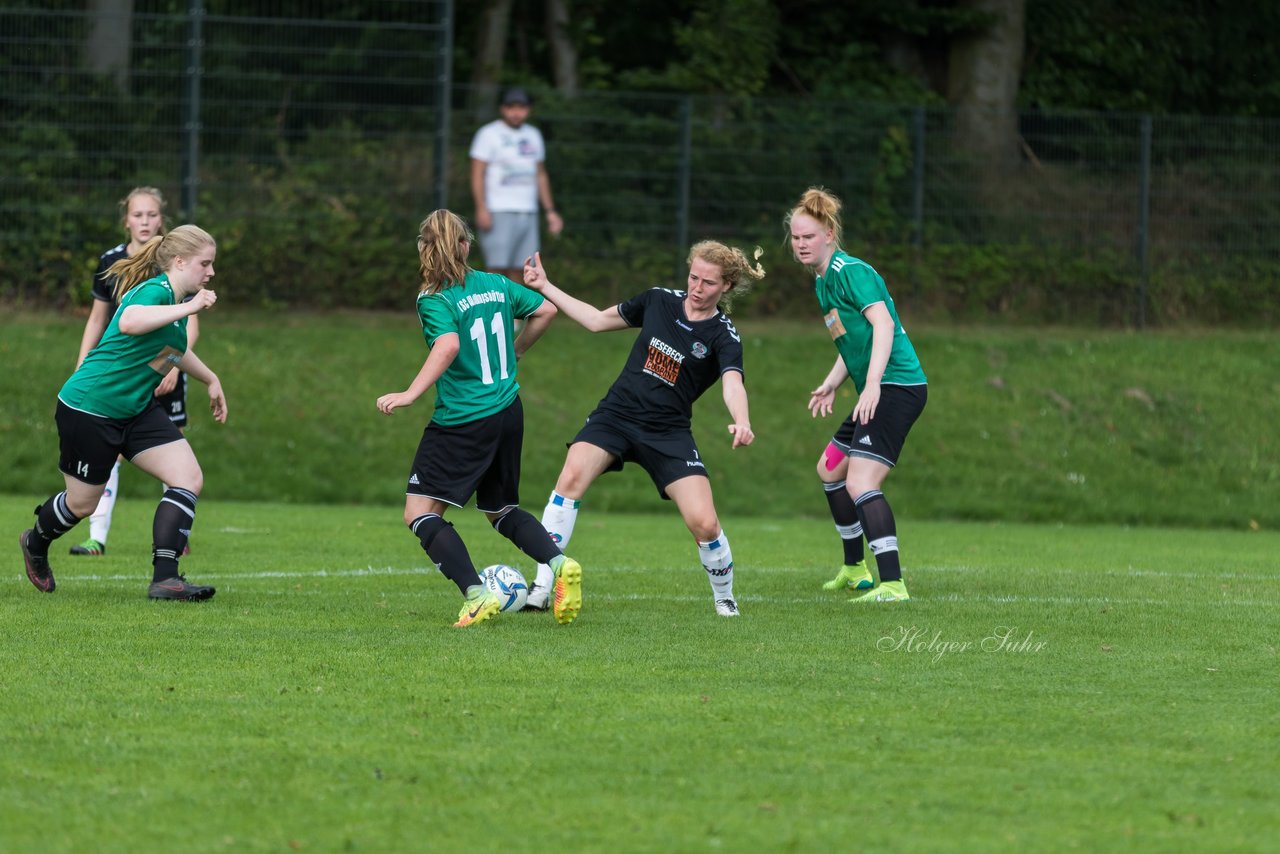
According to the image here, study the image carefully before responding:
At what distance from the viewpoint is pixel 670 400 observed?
25.8 feet

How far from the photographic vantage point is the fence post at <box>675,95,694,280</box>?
63.2 feet

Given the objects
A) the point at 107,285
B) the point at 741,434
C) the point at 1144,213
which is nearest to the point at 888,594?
the point at 741,434

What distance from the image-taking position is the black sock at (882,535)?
27.5 ft

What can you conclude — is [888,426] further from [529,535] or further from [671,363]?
[529,535]

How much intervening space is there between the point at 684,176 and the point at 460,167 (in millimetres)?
2499

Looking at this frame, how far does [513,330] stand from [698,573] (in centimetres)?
254

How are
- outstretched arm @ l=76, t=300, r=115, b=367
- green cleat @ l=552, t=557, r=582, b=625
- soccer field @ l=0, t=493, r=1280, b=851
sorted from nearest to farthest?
soccer field @ l=0, t=493, r=1280, b=851
green cleat @ l=552, t=557, r=582, b=625
outstretched arm @ l=76, t=300, r=115, b=367

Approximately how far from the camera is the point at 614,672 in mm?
6180

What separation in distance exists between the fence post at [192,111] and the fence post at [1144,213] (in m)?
10.7

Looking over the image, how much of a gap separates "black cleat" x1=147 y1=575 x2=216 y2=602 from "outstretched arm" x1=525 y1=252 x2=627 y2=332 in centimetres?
206

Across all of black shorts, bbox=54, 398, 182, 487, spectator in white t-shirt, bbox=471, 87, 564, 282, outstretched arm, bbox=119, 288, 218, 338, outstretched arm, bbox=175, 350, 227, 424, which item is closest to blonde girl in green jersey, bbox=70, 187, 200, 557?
outstretched arm, bbox=175, 350, 227, 424

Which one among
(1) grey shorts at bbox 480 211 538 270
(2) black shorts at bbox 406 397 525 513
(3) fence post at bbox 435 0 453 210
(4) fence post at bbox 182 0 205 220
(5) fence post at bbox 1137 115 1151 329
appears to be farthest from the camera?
(5) fence post at bbox 1137 115 1151 329

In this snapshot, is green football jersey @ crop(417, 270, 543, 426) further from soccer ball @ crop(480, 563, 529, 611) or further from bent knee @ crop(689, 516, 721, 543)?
bent knee @ crop(689, 516, 721, 543)

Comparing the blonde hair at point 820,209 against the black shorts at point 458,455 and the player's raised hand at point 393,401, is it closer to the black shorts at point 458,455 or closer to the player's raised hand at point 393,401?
the black shorts at point 458,455
